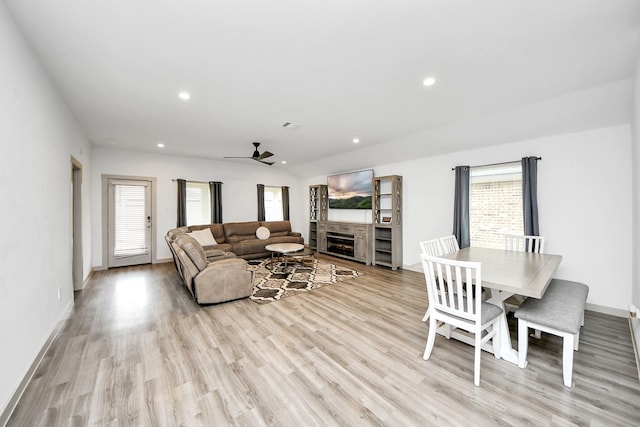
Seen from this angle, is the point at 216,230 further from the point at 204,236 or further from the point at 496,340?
the point at 496,340

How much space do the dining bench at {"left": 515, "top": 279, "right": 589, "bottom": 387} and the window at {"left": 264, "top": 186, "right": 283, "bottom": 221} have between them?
266 inches

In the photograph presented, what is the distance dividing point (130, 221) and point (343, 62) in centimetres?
598

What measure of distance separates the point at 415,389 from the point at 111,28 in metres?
3.50

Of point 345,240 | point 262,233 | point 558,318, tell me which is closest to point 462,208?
point 558,318

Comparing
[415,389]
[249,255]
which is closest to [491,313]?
[415,389]

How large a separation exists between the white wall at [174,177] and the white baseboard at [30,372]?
314 cm

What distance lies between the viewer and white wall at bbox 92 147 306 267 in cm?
539

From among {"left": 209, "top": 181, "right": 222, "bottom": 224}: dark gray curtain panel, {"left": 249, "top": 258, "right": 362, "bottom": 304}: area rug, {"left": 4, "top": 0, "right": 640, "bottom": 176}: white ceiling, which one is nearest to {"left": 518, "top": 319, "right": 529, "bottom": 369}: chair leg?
{"left": 4, "top": 0, "right": 640, "bottom": 176}: white ceiling

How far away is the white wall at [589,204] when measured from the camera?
313cm

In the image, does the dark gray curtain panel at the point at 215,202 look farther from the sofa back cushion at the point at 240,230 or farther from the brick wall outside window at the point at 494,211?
the brick wall outside window at the point at 494,211

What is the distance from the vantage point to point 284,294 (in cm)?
384

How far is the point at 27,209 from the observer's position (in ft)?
6.44

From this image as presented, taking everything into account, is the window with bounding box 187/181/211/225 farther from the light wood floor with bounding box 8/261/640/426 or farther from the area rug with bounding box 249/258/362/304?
the light wood floor with bounding box 8/261/640/426

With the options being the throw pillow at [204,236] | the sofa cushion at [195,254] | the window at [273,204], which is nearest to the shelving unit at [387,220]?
the window at [273,204]
